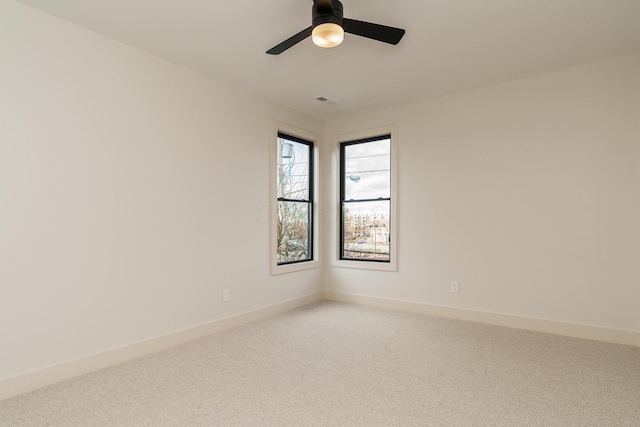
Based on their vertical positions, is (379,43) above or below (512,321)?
above

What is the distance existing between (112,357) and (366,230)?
3184mm

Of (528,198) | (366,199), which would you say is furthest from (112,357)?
(528,198)

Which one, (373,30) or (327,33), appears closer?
(327,33)

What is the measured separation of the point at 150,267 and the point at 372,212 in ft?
9.24

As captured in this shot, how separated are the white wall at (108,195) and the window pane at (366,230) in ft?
5.11

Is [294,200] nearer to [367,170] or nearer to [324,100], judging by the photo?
[367,170]

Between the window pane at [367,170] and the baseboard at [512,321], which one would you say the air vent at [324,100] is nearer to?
the window pane at [367,170]

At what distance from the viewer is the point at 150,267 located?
2967mm

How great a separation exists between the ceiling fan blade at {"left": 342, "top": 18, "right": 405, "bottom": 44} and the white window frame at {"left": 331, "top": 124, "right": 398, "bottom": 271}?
7.30 ft

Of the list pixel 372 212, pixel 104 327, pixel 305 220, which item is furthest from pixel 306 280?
pixel 104 327

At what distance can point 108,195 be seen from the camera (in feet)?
8.88

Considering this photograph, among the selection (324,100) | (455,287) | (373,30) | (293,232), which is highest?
(324,100)

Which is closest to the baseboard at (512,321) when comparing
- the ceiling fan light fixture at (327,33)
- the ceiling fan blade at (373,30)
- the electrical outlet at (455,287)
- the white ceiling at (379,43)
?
→ the electrical outlet at (455,287)

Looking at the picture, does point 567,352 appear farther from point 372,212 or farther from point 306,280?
point 306,280
